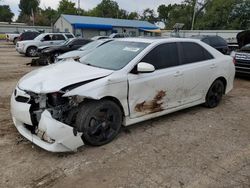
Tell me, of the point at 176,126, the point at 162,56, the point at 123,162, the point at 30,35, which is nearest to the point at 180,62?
the point at 162,56

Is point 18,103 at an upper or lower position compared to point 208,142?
upper

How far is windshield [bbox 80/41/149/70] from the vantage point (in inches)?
168

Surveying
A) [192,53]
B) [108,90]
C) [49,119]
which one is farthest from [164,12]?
[49,119]

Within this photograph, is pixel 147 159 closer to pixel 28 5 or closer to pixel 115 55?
pixel 115 55

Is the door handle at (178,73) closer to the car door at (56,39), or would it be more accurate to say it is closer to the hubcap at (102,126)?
the hubcap at (102,126)

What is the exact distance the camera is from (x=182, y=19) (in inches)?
2453

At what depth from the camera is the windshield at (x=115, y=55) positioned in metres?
4.26

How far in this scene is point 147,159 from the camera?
11.6ft

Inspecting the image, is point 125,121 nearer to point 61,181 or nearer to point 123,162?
point 123,162

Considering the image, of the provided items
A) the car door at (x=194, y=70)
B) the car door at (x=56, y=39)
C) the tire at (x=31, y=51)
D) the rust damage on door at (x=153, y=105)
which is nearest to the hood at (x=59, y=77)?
the rust damage on door at (x=153, y=105)

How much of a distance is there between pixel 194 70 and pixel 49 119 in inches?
118

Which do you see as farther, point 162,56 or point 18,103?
point 162,56

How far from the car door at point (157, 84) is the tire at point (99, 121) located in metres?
0.34

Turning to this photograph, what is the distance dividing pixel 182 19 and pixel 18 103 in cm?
6330
